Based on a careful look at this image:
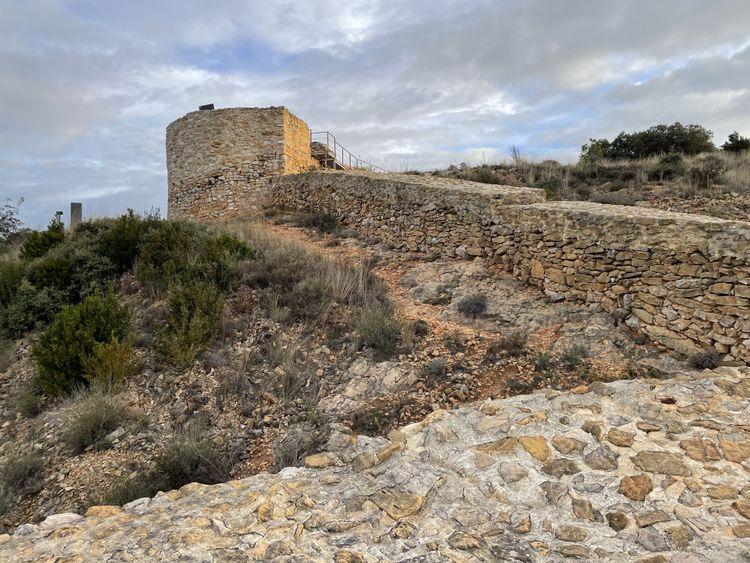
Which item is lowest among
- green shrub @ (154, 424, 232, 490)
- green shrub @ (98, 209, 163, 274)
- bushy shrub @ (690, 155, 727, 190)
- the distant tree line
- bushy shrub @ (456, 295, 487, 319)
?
green shrub @ (154, 424, 232, 490)

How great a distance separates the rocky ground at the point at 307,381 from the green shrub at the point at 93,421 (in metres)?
0.08

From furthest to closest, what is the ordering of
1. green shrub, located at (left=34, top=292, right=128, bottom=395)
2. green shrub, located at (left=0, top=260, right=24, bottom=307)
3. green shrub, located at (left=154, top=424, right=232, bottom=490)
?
green shrub, located at (left=0, top=260, right=24, bottom=307)
green shrub, located at (left=34, top=292, right=128, bottom=395)
green shrub, located at (left=154, top=424, right=232, bottom=490)

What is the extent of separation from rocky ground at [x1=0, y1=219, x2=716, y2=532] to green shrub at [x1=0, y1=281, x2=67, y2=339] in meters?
0.43

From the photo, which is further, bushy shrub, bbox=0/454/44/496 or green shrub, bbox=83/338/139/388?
green shrub, bbox=83/338/139/388

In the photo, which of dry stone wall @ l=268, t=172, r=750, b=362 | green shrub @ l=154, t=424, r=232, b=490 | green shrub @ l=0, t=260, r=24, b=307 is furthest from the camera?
green shrub @ l=0, t=260, r=24, b=307

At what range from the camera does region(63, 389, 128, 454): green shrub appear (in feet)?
15.1

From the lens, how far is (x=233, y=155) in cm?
1588

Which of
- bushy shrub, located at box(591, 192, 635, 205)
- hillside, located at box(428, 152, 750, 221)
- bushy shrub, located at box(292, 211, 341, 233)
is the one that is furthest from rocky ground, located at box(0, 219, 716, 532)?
hillside, located at box(428, 152, 750, 221)

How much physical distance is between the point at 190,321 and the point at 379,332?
2653 mm

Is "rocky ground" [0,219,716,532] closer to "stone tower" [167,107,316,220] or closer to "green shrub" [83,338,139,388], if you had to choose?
"green shrub" [83,338,139,388]

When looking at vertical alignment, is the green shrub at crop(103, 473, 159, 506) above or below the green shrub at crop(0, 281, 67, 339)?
below

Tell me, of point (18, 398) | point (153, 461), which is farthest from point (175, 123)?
point (153, 461)

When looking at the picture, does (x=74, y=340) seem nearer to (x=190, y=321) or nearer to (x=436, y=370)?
(x=190, y=321)

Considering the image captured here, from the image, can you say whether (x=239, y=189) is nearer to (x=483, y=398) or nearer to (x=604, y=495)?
(x=483, y=398)
